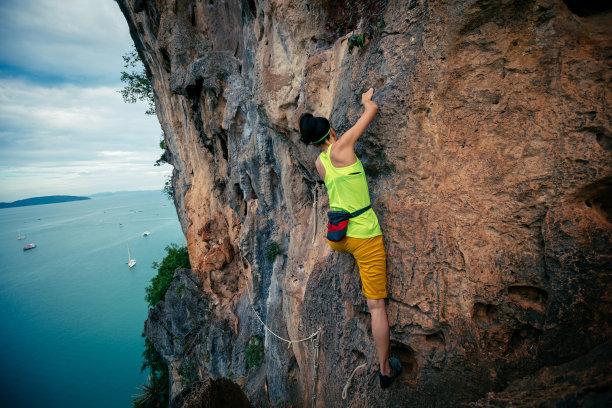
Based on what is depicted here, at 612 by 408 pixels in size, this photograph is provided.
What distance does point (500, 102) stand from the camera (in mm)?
2400

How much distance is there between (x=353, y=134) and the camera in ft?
8.63

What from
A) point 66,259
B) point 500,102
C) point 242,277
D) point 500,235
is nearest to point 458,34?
point 500,102

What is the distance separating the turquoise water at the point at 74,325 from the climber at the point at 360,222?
28.3 m

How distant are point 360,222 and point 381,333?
1.10m

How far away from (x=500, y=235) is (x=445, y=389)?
1.50 metres

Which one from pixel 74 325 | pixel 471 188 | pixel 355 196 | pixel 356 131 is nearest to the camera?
pixel 471 188

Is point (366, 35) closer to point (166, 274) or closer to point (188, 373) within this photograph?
point (188, 373)

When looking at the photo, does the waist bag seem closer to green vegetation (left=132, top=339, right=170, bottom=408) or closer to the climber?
the climber

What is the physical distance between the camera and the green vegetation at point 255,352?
28.6 ft

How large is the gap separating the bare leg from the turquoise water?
28.2 m

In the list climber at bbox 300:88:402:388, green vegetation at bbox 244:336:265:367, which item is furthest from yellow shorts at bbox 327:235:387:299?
green vegetation at bbox 244:336:265:367

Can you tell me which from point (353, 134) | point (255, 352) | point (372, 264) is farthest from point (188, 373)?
point (353, 134)

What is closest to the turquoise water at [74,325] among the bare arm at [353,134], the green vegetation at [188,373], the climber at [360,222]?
the green vegetation at [188,373]

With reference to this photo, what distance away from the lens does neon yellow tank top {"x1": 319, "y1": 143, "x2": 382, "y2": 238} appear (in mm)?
2717
